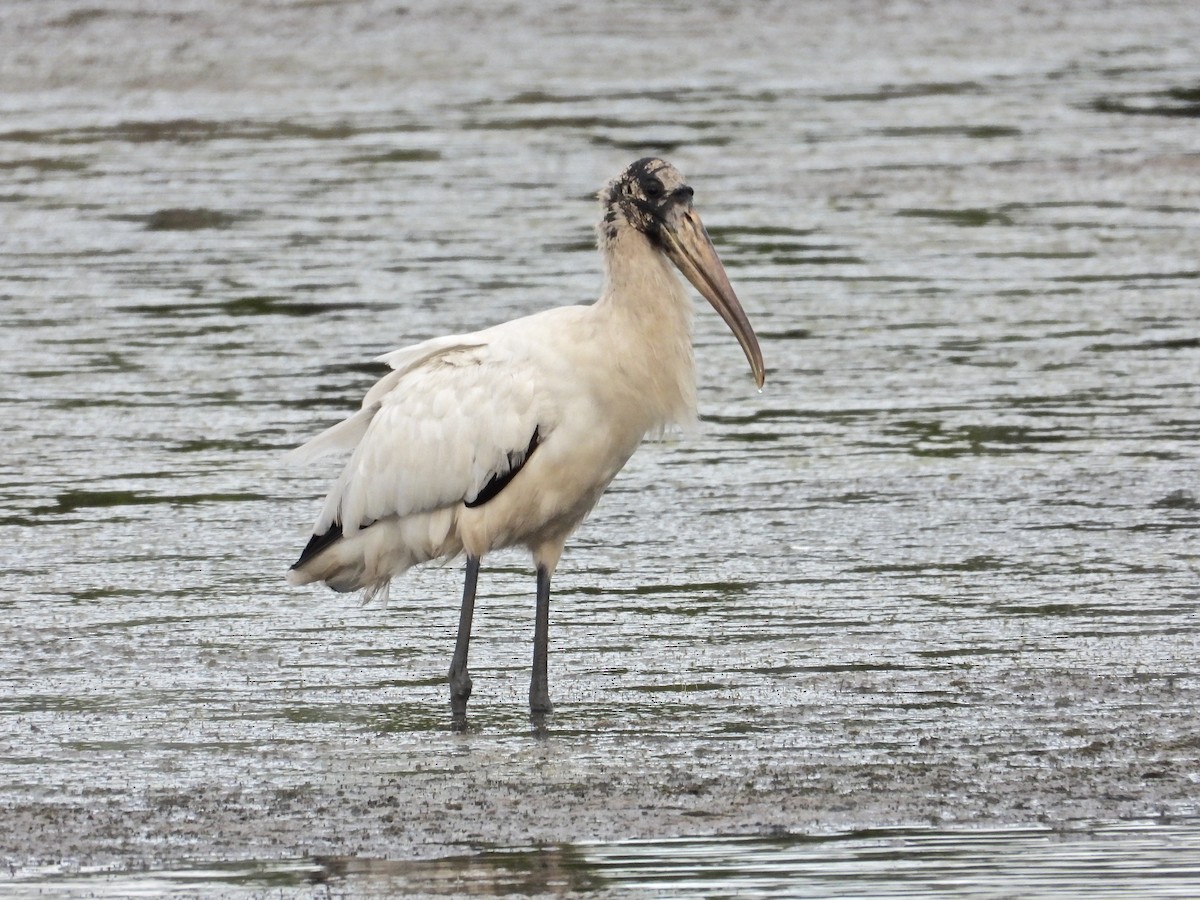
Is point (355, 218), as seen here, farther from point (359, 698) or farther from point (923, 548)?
point (359, 698)

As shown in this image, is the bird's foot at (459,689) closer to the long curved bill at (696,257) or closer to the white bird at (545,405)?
the white bird at (545,405)

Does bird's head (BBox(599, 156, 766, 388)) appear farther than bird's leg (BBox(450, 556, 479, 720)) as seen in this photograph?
Yes

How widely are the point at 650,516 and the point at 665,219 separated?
2.66 metres

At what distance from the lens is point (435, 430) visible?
821 cm

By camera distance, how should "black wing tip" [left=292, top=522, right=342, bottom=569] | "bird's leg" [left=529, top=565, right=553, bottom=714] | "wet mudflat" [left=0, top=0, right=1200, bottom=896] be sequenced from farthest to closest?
"black wing tip" [left=292, top=522, right=342, bottom=569], "bird's leg" [left=529, top=565, right=553, bottom=714], "wet mudflat" [left=0, top=0, right=1200, bottom=896]

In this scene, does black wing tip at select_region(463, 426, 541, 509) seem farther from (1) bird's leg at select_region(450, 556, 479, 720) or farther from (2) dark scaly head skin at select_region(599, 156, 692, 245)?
(2) dark scaly head skin at select_region(599, 156, 692, 245)

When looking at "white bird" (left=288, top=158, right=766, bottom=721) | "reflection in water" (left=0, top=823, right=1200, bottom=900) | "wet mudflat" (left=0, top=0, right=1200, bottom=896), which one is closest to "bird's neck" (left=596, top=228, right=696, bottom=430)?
"white bird" (left=288, top=158, right=766, bottom=721)

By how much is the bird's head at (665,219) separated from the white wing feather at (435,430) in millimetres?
561

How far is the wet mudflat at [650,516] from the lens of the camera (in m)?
6.50

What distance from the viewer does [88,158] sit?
20984 millimetres

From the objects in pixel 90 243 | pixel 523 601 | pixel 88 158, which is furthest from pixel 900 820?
pixel 88 158

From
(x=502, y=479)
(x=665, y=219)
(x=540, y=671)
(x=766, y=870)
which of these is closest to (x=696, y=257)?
(x=665, y=219)

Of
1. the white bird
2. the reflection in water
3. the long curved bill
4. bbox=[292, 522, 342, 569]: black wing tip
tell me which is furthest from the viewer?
bbox=[292, 522, 342, 569]: black wing tip

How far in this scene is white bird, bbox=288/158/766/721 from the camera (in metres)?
8.02
